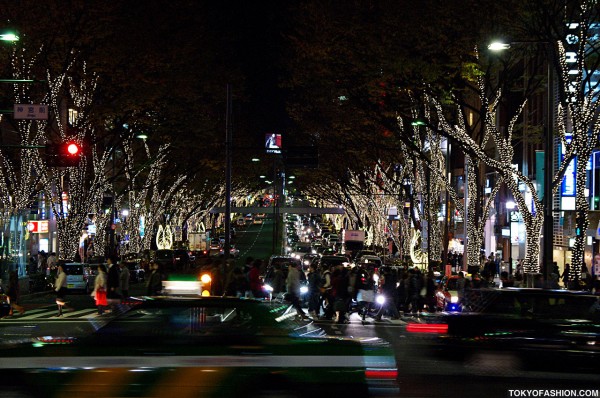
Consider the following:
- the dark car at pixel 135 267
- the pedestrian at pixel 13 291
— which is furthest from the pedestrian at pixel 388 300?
the dark car at pixel 135 267

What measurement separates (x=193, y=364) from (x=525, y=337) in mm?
6316

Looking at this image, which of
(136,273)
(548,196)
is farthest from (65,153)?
(136,273)

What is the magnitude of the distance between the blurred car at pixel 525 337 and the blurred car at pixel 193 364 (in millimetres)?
4289

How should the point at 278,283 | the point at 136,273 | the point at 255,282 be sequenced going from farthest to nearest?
the point at 136,273, the point at 278,283, the point at 255,282

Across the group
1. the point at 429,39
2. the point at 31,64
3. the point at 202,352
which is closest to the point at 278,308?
the point at 202,352

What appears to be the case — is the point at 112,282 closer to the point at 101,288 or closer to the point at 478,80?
the point at 101,288

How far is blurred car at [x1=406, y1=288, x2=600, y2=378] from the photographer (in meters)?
14.2

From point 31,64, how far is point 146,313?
27.1m

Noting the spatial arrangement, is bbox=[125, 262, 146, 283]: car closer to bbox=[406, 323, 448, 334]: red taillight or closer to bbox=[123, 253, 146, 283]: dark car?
bbox=[123, 253, 146, 283]: dark car

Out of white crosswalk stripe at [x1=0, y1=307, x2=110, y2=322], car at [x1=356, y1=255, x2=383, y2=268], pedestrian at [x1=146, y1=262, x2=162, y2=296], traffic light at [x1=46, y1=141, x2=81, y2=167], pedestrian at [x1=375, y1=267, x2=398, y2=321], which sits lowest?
white crosswalk stripe at [x1=0, y1=307, x2=110, y2=322]

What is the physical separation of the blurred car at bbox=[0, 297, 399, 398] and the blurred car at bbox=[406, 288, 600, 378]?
14.1 feet

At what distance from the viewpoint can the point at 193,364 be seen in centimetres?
986

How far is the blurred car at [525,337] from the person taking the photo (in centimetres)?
1420

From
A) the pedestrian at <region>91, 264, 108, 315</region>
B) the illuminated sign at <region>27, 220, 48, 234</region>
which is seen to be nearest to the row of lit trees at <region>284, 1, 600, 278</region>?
the pedestrian at <region>91, 264, 108, 315</region>
